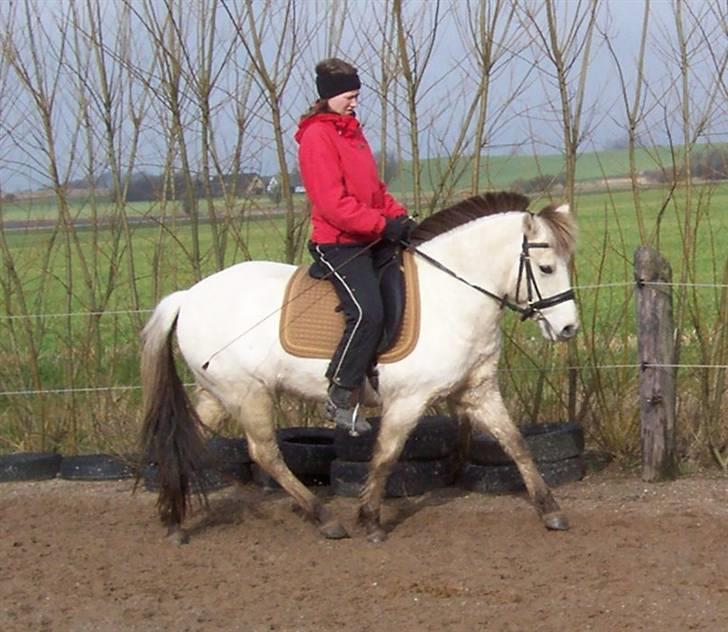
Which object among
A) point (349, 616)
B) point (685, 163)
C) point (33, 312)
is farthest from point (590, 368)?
point (33, 312)

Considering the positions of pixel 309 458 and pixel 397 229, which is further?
pixel 309 458

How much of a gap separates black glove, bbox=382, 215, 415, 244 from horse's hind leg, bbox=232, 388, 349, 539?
1013 millimetres

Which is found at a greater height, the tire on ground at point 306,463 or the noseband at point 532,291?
the noseband at point 532,291

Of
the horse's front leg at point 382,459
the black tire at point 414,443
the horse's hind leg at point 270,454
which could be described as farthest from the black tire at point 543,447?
the horse's hind leg at point 270,454

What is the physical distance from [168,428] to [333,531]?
97cm

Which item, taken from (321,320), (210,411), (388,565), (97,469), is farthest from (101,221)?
(388,565)

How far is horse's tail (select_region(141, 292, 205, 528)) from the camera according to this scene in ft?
20.5

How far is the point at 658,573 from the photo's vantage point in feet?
17.1

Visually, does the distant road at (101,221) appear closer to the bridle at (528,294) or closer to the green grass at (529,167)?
the green grass at (529,167)

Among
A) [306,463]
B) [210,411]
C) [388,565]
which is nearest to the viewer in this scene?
[388,565]

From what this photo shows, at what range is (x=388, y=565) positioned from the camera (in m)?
5.56

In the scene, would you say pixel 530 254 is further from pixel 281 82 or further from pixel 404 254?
pixel 281 82

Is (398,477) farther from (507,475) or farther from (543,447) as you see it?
(543,447)

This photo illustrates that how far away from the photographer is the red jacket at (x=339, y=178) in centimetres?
580
